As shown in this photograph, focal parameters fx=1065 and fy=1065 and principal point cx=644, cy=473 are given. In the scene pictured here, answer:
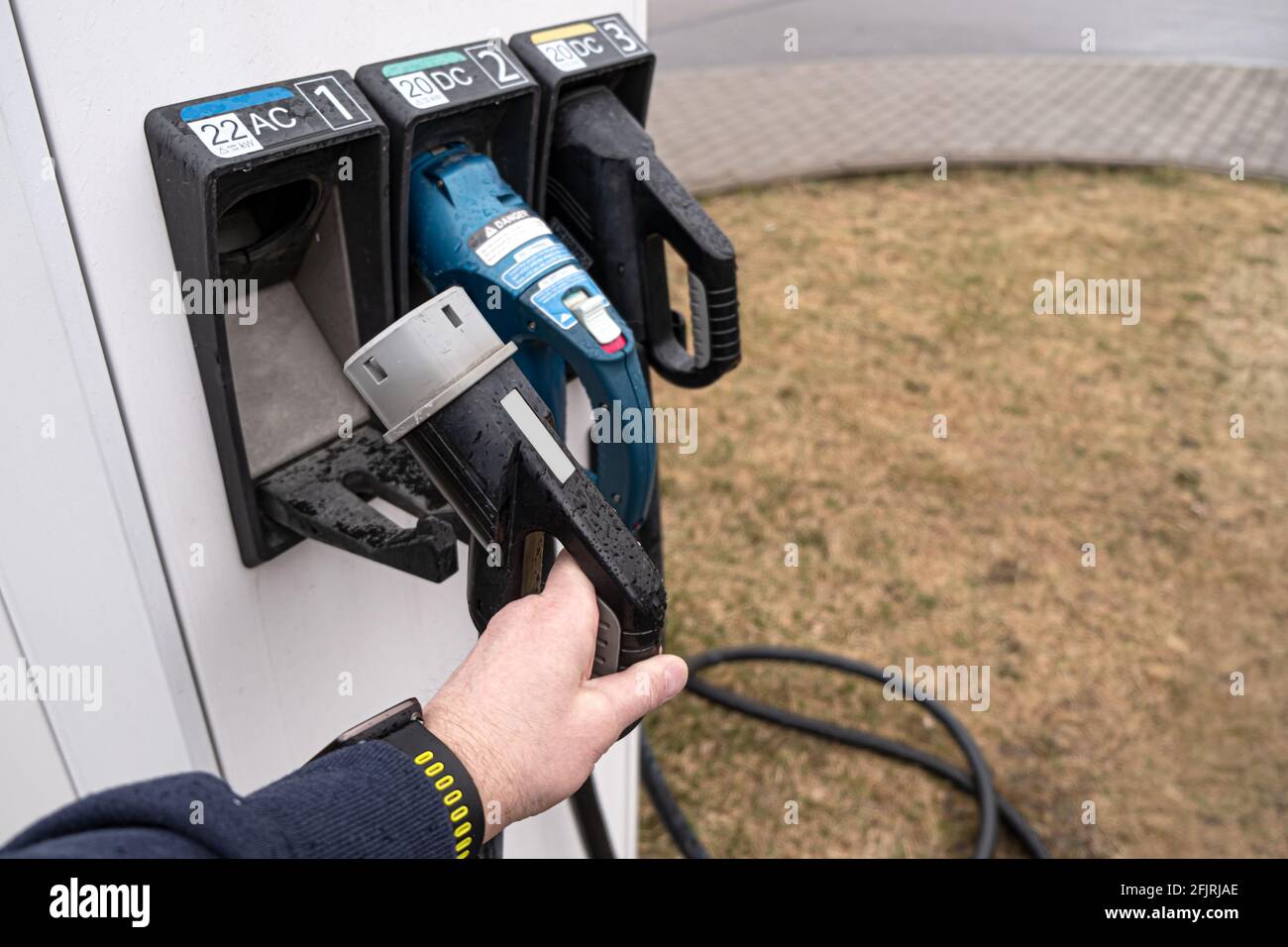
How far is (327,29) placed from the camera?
2.80ft

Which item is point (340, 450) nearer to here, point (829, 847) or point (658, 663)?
point (658, 663)

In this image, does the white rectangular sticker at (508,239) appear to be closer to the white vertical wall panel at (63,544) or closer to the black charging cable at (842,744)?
the white vertical wall panel at (63,544)

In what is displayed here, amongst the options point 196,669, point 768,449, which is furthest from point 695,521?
point 196,669

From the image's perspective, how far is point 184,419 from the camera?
0.83 metres

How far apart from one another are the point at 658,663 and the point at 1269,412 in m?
3.38

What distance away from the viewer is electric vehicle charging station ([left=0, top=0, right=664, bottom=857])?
72cm

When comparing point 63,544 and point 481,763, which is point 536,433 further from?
point 63,544

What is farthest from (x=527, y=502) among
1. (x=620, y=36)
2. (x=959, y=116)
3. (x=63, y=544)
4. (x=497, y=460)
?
(x=959, y=116)

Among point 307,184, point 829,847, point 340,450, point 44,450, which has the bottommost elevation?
point 829,847

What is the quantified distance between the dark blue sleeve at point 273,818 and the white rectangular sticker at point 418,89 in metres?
0.52

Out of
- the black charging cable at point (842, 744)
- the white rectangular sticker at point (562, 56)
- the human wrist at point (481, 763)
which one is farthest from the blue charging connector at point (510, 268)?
the black charging cable at point (842, 744)

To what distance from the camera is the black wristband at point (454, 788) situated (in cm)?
66

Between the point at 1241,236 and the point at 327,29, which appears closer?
the point at 327,29

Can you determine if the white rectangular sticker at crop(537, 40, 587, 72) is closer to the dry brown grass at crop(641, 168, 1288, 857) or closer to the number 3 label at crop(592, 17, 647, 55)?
the number 3 label at crop(592, 17, 647, 55)
